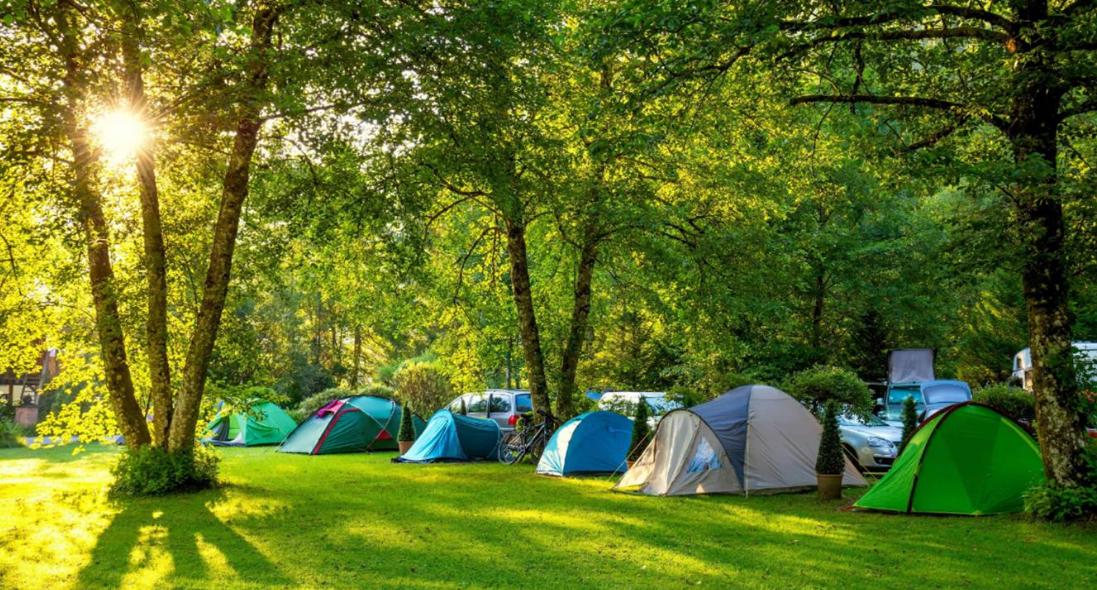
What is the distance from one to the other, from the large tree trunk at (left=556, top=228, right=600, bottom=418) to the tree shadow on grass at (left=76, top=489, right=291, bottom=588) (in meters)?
8.47

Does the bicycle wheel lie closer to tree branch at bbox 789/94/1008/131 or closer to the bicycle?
the bicycle

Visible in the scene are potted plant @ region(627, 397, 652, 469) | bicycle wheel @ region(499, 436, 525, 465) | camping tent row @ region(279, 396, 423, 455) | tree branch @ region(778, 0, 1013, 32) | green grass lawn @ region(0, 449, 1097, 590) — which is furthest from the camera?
camping tent row @ region(279, 396, 423, 455)

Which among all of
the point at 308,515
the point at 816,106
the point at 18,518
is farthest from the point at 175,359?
the point at 816,106

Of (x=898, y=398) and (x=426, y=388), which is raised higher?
(x=898, y=398)

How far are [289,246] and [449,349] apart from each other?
22.7ft

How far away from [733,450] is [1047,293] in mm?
4991

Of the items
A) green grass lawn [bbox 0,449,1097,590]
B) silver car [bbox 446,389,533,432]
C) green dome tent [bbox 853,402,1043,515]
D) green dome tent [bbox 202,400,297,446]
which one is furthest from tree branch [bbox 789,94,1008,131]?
green dome tent [bbox 202,400,297,446]

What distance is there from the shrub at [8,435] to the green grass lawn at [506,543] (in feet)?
47.4

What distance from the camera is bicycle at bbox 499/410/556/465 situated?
1830 centimetres

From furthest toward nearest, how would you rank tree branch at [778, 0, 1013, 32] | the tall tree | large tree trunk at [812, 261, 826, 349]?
large tree trunk at [812, 261, 826, 349], the tall tree, tree branch at [778, 0, 1013, 32]

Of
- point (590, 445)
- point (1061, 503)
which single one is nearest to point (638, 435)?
point (590, 445)

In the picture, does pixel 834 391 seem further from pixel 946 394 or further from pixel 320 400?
pixel 320 400

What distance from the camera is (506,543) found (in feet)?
29.4

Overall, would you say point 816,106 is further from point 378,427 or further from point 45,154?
point 378,427
